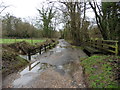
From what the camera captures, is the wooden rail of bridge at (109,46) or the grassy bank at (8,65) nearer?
the grassy bank at (8,65)

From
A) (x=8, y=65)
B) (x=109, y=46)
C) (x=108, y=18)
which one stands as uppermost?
(x=108, y=18)

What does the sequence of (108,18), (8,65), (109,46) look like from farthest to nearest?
(108,18)
(109,46)
(8,65)

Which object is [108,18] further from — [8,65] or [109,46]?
[8,65]

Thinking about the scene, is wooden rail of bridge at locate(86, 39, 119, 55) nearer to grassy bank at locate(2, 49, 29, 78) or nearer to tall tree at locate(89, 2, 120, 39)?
tall tree at locate(89, 2, 120, 39)

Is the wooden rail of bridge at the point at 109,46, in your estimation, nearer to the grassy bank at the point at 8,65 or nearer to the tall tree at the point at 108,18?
the tall tree at the point at 108,18

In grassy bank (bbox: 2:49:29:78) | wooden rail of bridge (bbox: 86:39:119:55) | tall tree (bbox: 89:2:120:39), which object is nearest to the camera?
grassy bank (bbox: 2:49:29:78)

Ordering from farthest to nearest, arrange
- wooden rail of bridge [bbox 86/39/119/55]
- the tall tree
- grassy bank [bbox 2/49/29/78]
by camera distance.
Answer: the tall tree, wooden rail of bridge [bbox 86/39/119/55], grassy bank [bbox 2/49/29/78]

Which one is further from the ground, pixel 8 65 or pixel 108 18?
pixel 108 18

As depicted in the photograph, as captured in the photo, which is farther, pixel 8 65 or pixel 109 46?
pixel 109 46

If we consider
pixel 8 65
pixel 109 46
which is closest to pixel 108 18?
pixel 109 46

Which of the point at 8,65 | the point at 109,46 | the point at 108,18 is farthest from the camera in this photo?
the point at 108,18

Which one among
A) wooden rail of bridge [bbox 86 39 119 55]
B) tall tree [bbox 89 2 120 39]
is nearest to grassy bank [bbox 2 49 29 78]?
wooden rail of bridge [bbox 86 39 119 55]

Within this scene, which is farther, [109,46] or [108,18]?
[108,18]

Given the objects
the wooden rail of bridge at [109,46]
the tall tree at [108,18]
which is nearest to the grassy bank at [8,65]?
the wooden rail of bridge at [109,46]
